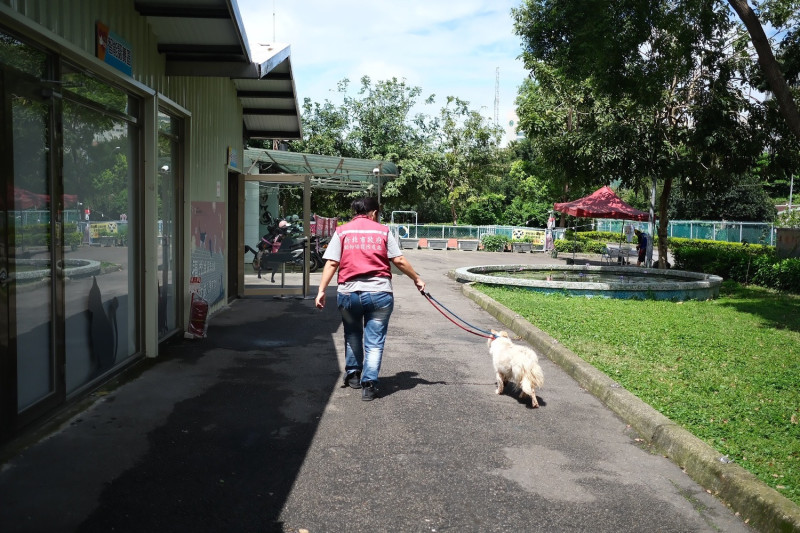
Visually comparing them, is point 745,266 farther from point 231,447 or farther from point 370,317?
point 231,447

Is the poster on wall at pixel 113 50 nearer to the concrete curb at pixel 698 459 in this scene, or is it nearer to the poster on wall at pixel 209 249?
the poster on wall at pixel 209 249

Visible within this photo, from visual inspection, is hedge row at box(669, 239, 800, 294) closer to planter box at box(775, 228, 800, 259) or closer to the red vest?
planter box at box(775, 228, 800, 259)

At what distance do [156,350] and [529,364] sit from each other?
13.3 ft

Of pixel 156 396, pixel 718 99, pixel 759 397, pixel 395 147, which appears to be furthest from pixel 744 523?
pixel 395 147

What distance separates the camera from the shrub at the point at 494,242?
→ 121ft

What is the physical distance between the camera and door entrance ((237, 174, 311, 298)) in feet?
42.1

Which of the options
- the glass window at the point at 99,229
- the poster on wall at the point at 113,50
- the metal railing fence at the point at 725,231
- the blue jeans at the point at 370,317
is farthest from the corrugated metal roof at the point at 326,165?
the metal railing fence at the point at 725,231

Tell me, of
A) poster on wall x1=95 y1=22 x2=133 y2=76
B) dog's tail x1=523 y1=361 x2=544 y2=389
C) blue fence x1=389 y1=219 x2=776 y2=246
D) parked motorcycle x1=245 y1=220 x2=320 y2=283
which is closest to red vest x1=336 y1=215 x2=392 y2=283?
dog's tail x1=523 y1=361 x2=544 y2=389

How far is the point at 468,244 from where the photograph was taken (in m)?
37.6

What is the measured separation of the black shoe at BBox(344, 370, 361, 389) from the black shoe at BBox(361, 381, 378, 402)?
0.32m

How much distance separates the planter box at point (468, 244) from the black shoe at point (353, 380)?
31220 millimetres

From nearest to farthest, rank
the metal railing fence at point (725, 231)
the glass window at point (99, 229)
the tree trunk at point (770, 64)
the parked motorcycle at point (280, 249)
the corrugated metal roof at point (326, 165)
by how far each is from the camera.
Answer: the glass window at point (99, 229), the tree trunk at point (770, 64), the parked motorcycle at point (280, 249), the corrugated metal roof at point (326, 165), the metal railing fence at point (725, 231)

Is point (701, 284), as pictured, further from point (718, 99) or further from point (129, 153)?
point (129, 153)

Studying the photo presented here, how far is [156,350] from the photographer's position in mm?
7551
